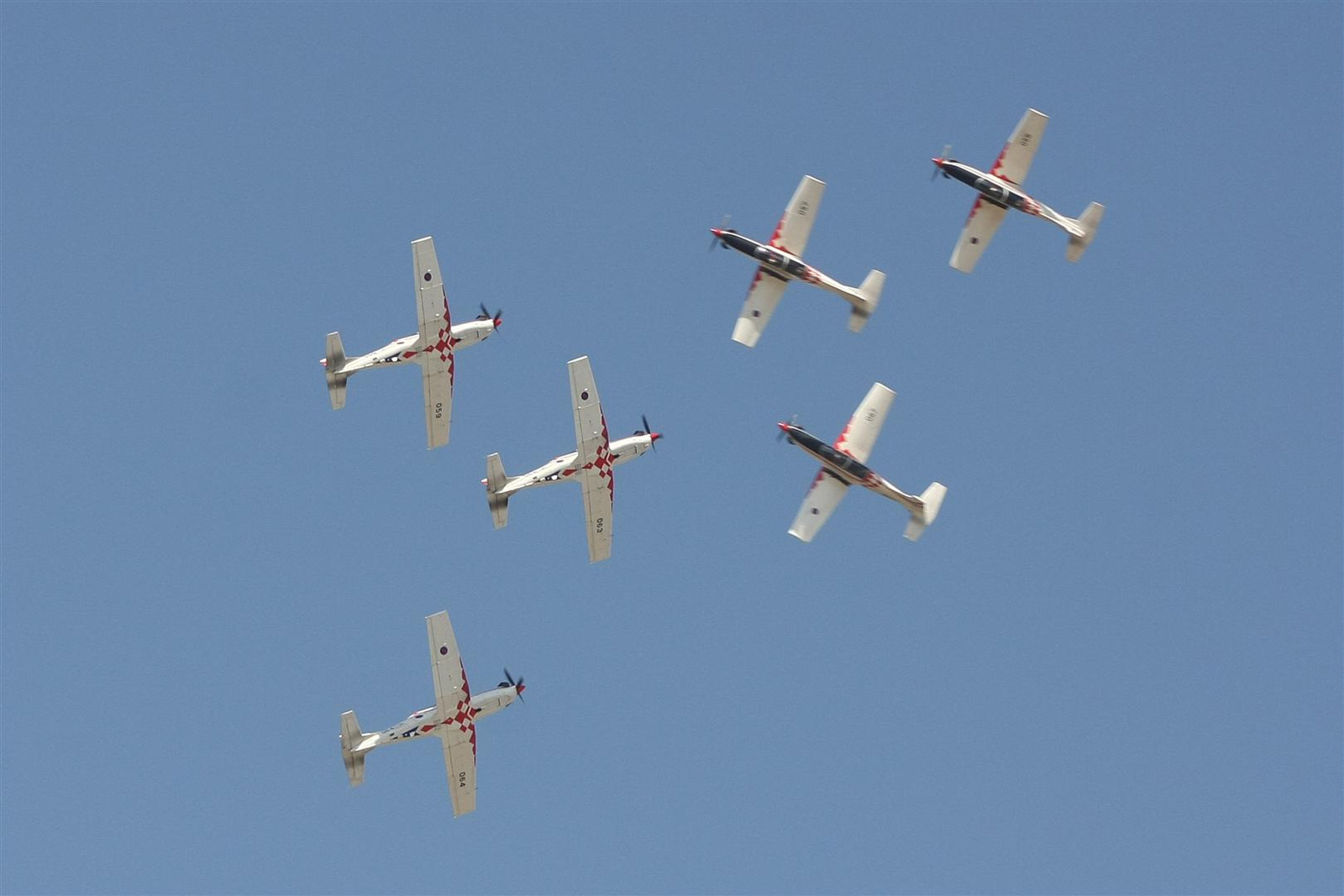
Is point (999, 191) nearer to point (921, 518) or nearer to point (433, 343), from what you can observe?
point (921, 518)

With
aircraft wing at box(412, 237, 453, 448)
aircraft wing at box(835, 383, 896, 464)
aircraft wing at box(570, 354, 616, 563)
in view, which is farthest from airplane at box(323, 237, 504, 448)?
aircraft wing at box(835, 383, 896, 464)

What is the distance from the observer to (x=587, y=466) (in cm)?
6888

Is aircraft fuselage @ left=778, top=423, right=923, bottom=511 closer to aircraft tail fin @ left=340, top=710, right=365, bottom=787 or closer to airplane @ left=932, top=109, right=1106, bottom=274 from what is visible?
airplane @ left=932, top=109, right=1106, bottom=274

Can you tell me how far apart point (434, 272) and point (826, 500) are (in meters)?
15.9

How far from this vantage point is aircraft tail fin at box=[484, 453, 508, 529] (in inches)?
2712

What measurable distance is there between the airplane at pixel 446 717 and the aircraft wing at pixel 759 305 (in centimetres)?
1499

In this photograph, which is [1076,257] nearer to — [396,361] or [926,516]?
[926,516]

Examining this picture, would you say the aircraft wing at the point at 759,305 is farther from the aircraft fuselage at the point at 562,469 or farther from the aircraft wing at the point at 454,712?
the aircraft wing at the point at 454,712

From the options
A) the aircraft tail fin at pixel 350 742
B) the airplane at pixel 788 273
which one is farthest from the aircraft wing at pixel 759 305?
the aircraft tail fin at pixel 350 742

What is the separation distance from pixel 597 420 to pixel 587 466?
1794 mm

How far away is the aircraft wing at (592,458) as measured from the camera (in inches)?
2660

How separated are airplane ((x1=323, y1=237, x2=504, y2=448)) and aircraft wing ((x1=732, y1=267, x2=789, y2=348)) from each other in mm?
9118

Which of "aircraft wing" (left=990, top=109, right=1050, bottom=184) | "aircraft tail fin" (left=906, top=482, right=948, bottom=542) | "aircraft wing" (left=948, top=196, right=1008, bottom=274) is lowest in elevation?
"aircraft tail fin" (left=906, top=482, right=948, bottom=542)

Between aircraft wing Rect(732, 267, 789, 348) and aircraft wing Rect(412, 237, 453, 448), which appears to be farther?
aircraft wing Rect(732, 267, 789, 348)
